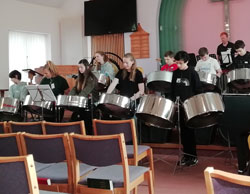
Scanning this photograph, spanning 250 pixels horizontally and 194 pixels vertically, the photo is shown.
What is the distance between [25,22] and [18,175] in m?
6.21

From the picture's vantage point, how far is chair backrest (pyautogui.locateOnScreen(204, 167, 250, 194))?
2.86ft

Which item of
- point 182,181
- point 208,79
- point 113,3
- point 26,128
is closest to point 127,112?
point 182,181

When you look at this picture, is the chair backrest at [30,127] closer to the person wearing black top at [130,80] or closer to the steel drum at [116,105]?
the steel drum at [116,105]

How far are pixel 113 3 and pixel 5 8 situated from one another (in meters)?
2.10

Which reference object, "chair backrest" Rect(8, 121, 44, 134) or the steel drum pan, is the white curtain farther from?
"chair backrest" Rect(8, 121, 44, 134)

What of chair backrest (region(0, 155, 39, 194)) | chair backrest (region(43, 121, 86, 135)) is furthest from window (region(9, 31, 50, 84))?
chair backrest (region(0, 155, 39, 194))

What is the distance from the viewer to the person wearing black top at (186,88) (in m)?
2.75

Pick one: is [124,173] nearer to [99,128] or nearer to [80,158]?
[80,158]

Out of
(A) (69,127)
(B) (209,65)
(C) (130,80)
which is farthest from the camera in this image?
(B) (209,65)

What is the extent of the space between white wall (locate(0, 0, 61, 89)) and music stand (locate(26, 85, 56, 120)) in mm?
3337

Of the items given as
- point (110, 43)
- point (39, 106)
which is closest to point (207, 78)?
point (39, 106)

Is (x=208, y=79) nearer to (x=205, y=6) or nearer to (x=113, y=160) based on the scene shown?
(x=113, y=160)

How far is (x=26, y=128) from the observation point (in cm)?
216

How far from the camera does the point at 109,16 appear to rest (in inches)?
272
